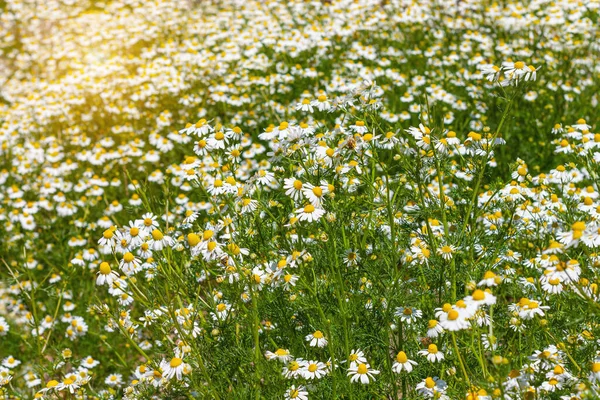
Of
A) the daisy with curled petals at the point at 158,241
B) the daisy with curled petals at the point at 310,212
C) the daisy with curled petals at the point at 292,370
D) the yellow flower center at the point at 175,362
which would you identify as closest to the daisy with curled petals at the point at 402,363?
the daisy with curled petals at the point at 292,370

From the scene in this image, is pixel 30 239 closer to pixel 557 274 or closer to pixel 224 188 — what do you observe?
pixel 224 188

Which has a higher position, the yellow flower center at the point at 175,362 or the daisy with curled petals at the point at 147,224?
the daisy with curled petals at the point at 147,224

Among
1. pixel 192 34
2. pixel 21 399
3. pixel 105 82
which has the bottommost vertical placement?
pixel 21 399

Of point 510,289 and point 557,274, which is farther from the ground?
point 557,274

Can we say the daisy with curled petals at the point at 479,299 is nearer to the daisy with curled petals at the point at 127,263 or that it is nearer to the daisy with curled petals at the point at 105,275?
the daisy with curled petals at the point at 127,263

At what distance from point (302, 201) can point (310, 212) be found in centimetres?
19

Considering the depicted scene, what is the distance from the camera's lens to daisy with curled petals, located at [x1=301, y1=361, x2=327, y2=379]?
2.57 m

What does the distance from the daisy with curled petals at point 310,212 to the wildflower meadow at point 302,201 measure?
15 millimetres

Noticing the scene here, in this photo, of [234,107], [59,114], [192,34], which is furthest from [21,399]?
[192,34]

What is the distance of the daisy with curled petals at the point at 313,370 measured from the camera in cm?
257

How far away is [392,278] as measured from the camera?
2596 millimetres

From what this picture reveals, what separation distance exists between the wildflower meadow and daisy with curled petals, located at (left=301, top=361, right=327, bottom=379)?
20mm

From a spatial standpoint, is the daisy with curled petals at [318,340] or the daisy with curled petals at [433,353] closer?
the daisy with curled petals at [433,353]

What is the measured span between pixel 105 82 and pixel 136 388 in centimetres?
602
